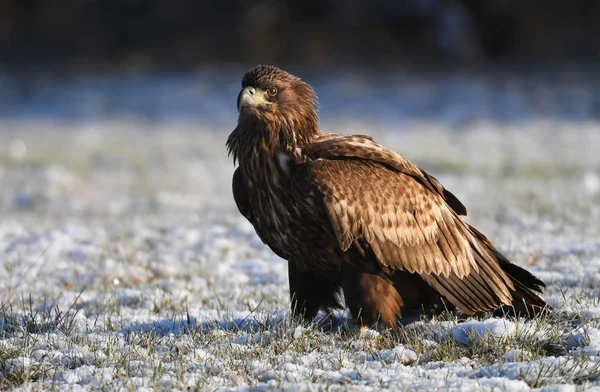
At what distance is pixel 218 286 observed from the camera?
7.41 meters

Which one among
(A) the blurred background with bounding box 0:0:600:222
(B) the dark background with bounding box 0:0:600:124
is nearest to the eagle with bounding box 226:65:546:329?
(A) the blurred background with bounding box 0:0:600:222

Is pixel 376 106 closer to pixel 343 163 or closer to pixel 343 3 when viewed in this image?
pixel 343 3

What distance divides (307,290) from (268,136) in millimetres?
1046

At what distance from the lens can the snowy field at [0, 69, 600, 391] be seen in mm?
4637

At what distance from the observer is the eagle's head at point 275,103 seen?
18.8 ft

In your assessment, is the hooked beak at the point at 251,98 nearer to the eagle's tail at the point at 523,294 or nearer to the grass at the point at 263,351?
the grass at the point at 263,351

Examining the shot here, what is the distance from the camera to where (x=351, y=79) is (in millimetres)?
26297

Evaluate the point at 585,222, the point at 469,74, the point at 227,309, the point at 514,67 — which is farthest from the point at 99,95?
the point at 227,309

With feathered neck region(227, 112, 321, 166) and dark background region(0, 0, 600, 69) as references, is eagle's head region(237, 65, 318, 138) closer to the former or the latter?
feathered neck region(227, 112, 321, 166)

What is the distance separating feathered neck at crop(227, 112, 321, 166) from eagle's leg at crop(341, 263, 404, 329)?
0.85 metres

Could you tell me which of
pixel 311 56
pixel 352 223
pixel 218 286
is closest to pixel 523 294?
pixel 352 223

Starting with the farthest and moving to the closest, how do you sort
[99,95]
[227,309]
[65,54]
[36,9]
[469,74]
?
[36,9] → [65,54] → [469,74] → [99,95] → [227,309]

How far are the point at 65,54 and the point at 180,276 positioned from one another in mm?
26497

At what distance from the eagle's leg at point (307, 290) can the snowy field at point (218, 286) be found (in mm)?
141
